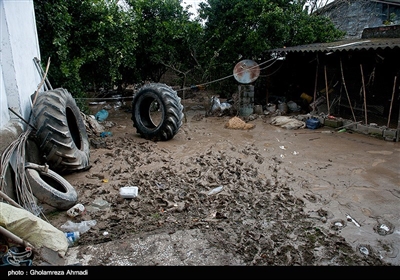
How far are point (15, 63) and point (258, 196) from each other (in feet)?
14.7

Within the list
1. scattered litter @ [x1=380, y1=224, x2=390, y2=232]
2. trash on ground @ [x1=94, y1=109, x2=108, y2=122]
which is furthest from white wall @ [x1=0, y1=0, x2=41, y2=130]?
scattered litter @ [x1=380, y1=224, x2=390, y2=232]

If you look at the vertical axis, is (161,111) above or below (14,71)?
below

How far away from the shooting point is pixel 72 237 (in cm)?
320

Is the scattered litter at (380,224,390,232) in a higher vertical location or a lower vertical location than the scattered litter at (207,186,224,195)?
lower

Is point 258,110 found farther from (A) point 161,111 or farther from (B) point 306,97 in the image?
(A) point 161,111

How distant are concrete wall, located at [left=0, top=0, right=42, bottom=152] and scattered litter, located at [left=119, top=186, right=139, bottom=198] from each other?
167cm

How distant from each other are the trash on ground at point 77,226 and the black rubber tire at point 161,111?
155 inches

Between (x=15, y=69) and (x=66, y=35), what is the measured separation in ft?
12.8

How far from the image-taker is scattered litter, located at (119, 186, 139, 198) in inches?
167

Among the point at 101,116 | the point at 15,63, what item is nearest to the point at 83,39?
the point at 101,116

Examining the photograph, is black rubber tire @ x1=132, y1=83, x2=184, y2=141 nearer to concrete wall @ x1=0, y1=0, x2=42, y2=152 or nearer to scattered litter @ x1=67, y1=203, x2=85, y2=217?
concrete wall @ x1=0, y1=0, x2=42, y2=152

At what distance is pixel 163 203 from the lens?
415cm
